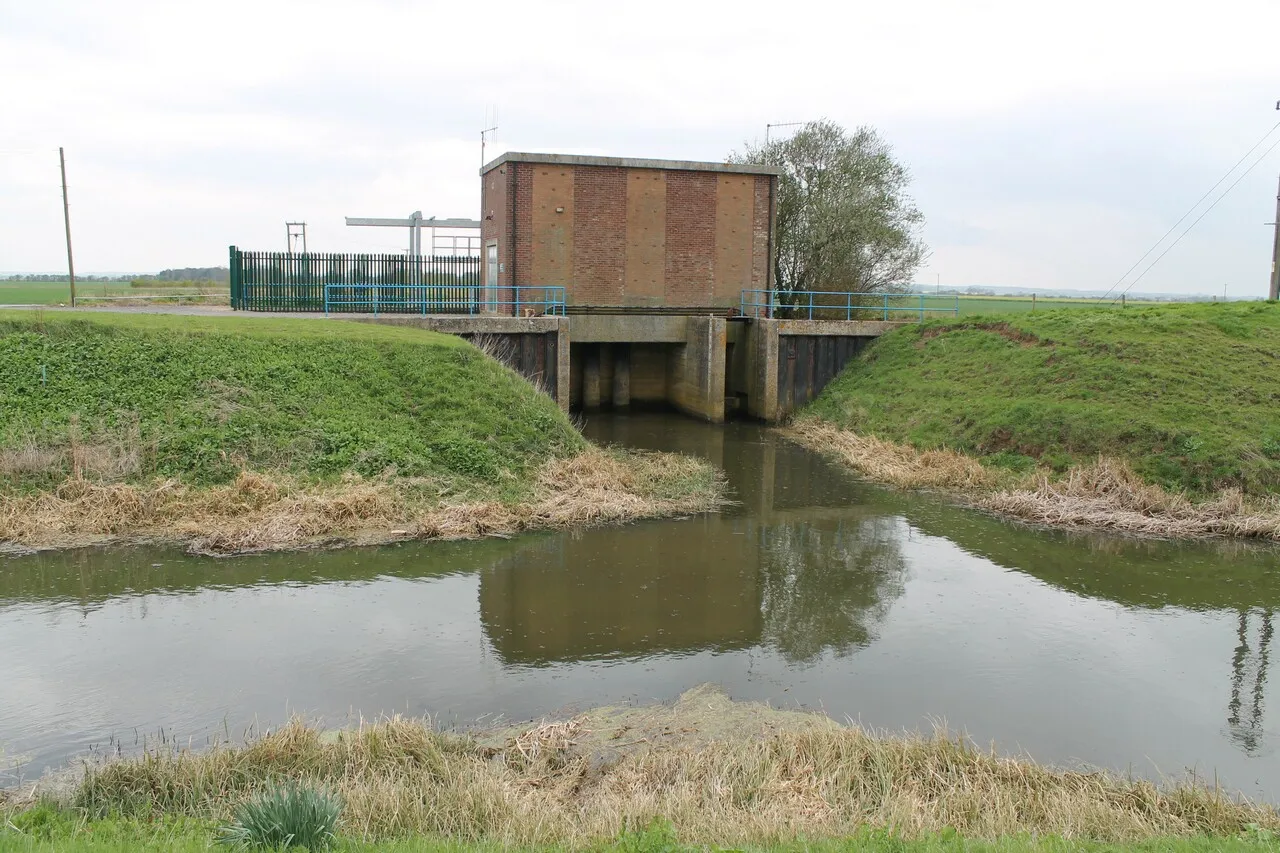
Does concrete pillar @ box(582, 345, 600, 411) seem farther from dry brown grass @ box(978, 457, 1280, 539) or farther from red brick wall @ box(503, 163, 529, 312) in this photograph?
dry brown grass @ box(978, 457, 1280, 539)

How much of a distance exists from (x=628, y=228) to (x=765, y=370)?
18.4 feet

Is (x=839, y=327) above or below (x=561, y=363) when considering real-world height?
above

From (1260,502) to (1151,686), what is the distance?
7998 millimetres

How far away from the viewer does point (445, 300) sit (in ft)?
94.3

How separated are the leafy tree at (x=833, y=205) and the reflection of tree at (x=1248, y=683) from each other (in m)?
22.5

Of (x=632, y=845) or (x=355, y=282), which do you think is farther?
(x=355, y=282)

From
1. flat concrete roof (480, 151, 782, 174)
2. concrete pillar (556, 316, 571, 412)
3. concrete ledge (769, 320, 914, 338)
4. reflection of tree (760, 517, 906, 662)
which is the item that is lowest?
reflection of tree (760, 517, 906, 662)

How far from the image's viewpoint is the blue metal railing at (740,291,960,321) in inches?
1134

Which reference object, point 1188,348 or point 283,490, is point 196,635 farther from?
point 1188,348

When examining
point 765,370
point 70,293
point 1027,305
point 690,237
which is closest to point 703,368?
point 765,370

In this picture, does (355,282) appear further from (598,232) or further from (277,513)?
(277,513)

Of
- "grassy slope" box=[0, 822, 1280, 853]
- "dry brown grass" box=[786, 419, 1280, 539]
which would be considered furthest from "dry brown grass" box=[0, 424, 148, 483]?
"dry brown grass" box=[786, 419, 1280, 539]

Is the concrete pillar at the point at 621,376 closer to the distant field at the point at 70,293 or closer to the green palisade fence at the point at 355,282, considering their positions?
the green palisade fence at the point at 355,282

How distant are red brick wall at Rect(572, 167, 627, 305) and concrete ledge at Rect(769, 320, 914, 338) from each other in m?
4.79
